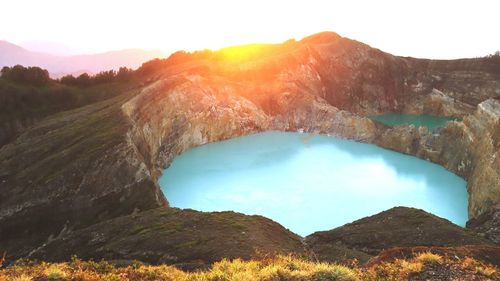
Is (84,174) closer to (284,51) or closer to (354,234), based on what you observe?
(354,234)

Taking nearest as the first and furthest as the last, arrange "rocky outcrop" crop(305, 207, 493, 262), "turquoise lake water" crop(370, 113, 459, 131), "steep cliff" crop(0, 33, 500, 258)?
"rocky outcrop" crop(305, 207, 493, 262) < "steep cliff" crop(0, 33, 500, 258) < "turquoise lake water" crop(370, 113, 459, 131)

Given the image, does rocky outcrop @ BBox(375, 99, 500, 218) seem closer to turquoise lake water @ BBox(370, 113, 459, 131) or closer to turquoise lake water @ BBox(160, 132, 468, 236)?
turquoise lake water @ BBox(160, 132, 468, 236)

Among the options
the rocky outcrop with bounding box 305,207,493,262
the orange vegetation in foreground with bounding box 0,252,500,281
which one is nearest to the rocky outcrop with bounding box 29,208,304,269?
the rocky outcrop with bounding box 305,207,493,262

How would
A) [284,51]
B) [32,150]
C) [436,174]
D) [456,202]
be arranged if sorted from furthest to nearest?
[284,51]
[436,174]
[456,202]
[32,150]

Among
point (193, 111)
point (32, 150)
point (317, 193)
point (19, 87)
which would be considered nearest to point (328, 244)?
point (317, 193)

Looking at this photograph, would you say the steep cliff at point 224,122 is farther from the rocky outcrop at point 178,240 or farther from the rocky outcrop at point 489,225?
the rocky outcrop at point 178,240

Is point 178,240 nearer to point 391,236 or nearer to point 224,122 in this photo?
point 391,236

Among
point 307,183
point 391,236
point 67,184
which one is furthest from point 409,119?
point 67,184

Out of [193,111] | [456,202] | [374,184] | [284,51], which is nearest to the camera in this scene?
[456,202]
